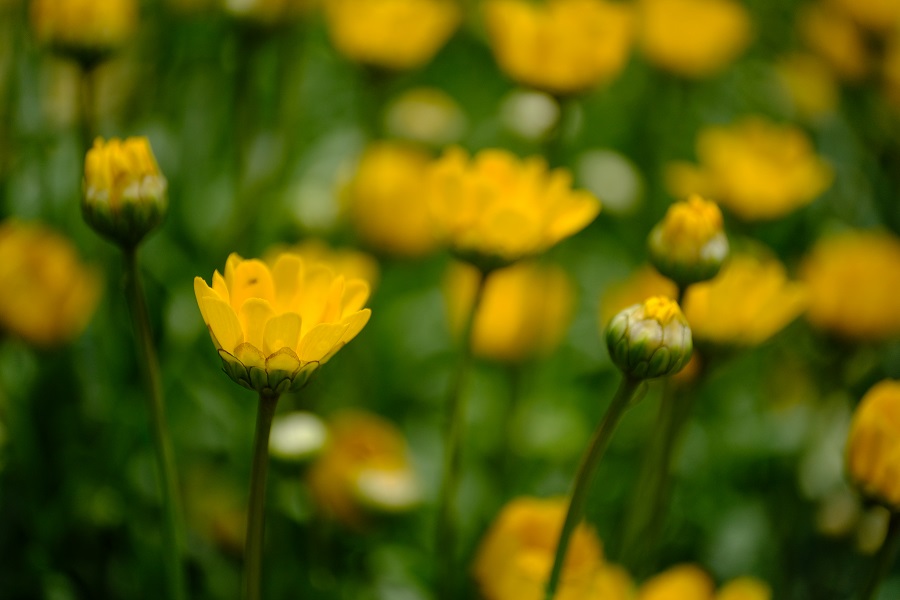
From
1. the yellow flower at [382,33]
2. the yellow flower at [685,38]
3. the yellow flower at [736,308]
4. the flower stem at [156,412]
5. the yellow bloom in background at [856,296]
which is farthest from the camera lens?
the yellow flower at [685,38]

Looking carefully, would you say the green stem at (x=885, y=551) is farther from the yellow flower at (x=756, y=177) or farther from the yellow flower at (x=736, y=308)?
the yellow flower at (x=756, y=177)

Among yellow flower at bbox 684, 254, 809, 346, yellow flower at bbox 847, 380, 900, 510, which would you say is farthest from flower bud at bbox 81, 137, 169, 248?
yellow flower at bbox 847, 380, 900, 510

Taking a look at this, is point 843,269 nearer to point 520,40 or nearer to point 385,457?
point 520,40

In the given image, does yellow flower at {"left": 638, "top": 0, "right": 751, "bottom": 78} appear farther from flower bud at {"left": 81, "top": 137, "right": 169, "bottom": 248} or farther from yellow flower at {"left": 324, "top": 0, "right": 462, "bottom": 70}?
flower bud at {"left": 81, "top": 137, "right": 169, "bottom": 248}

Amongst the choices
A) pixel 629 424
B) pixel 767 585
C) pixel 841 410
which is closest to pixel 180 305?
pixel 629 424

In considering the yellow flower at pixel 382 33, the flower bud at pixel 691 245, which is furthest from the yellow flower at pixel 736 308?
the yellow flower at pixel 382 33

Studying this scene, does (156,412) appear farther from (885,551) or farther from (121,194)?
(885,551)

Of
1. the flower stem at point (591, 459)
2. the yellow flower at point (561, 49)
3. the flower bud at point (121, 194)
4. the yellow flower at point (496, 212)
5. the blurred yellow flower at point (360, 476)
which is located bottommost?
the blurred yellow flower at point (360, 476)

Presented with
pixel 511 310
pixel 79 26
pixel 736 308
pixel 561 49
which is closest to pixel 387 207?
pixel 511 310
